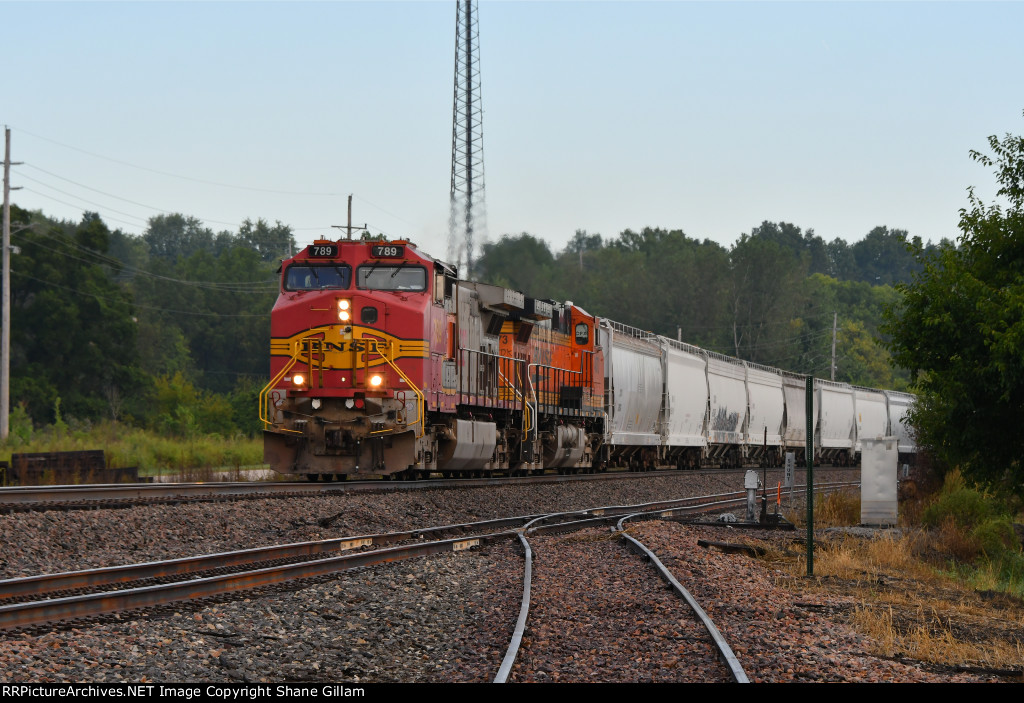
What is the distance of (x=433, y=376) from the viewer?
1861 cm

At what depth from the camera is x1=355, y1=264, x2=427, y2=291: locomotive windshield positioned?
1862 cm

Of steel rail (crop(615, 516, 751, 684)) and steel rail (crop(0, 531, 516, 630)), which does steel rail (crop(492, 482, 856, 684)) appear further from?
steel rail (crop(0, 531, 516, 630))

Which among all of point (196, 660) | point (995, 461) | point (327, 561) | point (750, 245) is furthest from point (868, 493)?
point (750, 245)

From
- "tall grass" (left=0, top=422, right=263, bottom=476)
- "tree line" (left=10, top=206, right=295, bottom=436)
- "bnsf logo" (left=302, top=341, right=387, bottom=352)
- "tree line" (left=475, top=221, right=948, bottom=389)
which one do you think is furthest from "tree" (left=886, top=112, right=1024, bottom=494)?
"tree line" (left=475, top=221, right=948, bottom=389)

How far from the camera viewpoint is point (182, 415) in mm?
36688

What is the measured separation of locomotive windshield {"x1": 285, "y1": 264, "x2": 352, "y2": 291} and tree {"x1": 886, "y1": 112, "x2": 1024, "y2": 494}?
922cm

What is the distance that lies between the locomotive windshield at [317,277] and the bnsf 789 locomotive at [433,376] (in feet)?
A: 0.08

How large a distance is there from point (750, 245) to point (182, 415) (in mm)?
59001

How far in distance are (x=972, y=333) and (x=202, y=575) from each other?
12.6 m

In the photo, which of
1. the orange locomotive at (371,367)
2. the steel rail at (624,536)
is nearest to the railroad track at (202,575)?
the steel rail at (624,536)

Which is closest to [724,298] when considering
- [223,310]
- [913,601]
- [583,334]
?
[223,310]

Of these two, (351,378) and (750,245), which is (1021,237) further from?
(750,245)

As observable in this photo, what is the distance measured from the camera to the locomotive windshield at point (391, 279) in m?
18.6

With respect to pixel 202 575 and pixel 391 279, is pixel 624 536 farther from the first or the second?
pixel 391 279
